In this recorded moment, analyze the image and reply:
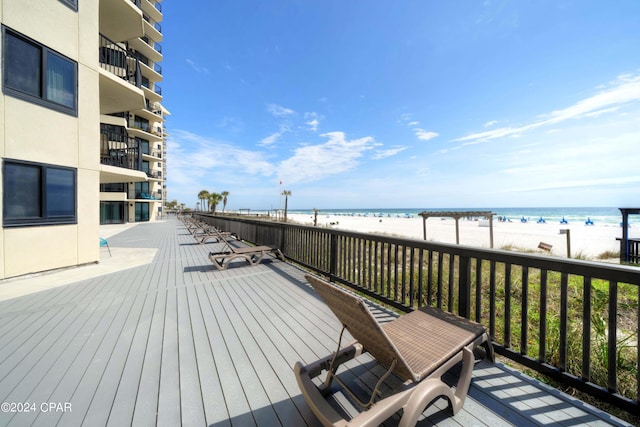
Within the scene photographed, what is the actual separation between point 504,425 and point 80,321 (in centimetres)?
441

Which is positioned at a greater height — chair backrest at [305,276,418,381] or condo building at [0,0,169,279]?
condo building at [0,0,169,279]

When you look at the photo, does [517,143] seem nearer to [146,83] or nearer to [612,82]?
[612,82]

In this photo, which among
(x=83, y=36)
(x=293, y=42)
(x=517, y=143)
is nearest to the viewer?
(x=83, y=36)

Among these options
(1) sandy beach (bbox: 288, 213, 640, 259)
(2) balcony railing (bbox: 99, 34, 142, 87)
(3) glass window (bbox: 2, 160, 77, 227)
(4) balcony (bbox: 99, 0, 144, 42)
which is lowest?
(1) sandy beach (bbox: 288, 213, 640, 259)

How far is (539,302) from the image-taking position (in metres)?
2.79

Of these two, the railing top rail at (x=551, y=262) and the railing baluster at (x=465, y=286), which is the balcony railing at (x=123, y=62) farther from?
the railing baluster at (x=465, y=286)

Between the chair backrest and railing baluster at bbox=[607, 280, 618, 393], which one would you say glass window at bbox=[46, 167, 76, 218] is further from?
railing baluster at bbox=[607, 280, 618, 393]

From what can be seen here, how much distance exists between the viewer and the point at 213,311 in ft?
10.8

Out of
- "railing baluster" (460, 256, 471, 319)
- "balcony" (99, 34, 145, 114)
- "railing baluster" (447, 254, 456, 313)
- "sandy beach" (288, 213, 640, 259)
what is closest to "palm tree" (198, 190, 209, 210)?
"sandy beach" (288, 213, 640, 259)

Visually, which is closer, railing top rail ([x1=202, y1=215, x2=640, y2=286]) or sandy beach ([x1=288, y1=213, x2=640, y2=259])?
railing top rail ([x1=202, y1=215, x2=640, y2=286])

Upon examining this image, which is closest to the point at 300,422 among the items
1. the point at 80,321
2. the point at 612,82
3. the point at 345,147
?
the point at 80,321

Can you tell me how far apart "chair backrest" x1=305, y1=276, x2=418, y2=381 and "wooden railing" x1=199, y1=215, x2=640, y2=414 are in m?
1.24

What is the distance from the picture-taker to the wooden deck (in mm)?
1601

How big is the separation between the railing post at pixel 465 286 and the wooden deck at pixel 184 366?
523 millimetres
